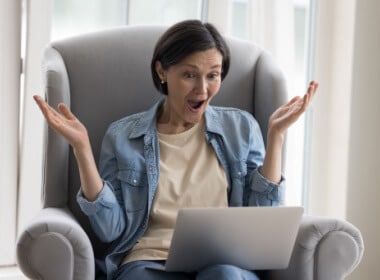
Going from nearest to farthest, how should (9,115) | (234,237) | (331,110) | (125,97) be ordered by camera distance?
(234,237) < (125,97) < (9,115) < (331,110)

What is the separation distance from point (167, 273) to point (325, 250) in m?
0.39

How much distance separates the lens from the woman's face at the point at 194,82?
1965mm

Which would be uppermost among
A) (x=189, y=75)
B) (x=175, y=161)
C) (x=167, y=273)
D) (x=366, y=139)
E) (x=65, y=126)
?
(x=189, y=75)

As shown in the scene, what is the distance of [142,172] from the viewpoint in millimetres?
1995

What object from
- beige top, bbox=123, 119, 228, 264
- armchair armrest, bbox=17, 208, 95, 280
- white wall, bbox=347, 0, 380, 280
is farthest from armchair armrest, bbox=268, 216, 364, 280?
white wall, bbox=347, 0, 380, 280

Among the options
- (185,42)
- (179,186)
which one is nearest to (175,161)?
(179,186)

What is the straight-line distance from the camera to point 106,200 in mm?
1883

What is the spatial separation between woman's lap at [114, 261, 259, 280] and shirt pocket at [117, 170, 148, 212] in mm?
175

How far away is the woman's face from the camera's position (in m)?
1.96

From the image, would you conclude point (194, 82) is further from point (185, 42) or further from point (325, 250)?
point (325, 250)

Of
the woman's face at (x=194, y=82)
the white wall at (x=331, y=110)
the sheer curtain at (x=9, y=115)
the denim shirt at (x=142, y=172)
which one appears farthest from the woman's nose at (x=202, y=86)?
the white wall at (x=331, y=110)

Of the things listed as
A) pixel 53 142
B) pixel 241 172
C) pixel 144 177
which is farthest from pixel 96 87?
pixel 241 172

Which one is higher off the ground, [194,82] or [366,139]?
[194,82]

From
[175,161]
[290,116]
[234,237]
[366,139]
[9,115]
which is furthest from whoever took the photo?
[366,139]
